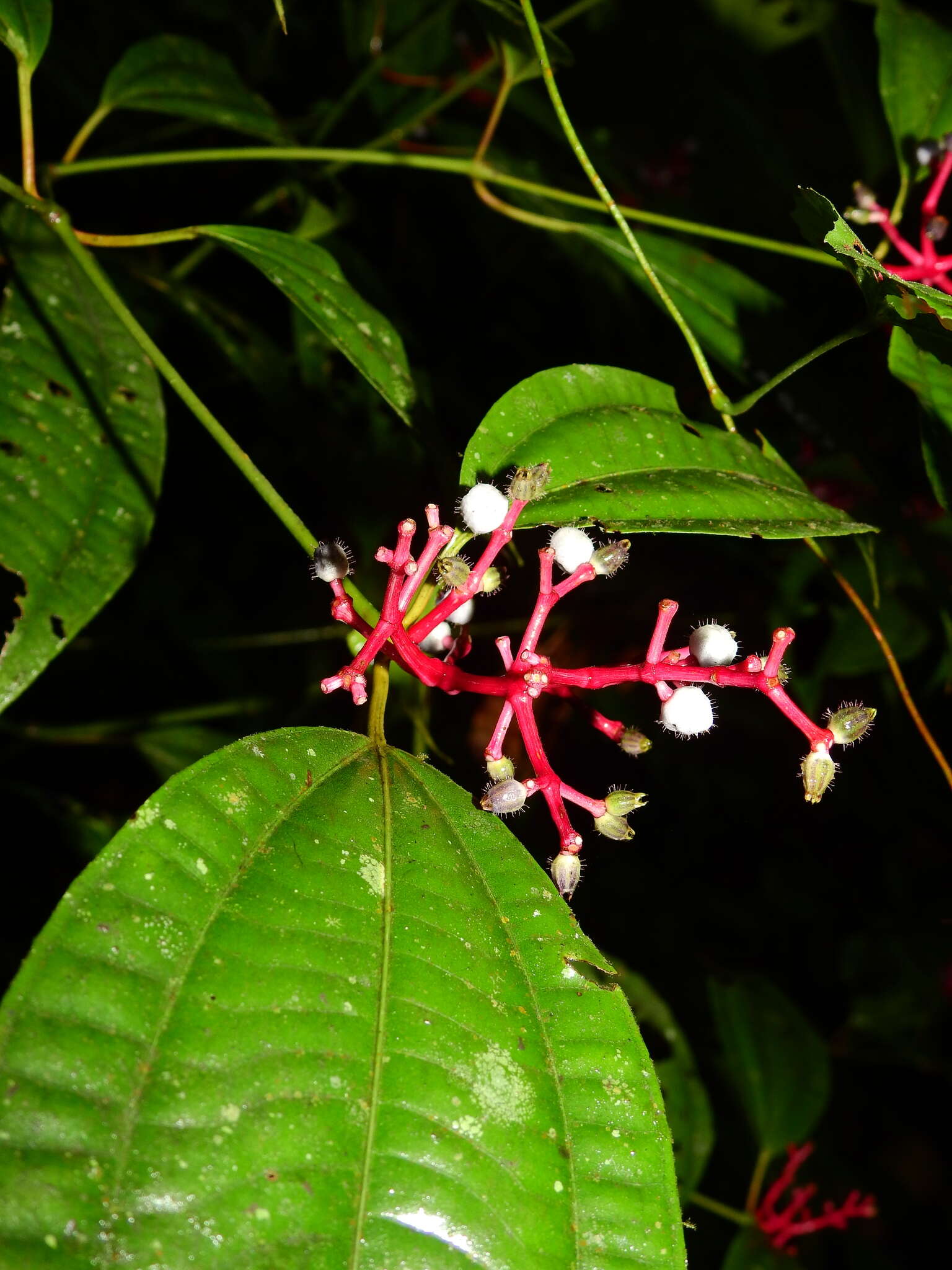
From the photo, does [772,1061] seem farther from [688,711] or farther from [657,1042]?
[688,711]

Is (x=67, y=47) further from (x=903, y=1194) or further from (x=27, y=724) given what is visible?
(x=903, y=1194)

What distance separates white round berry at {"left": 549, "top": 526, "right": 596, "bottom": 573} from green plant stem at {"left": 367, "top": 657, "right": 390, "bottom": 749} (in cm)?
26

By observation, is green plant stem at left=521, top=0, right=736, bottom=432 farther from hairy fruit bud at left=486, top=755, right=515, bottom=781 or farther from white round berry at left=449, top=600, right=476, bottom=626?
A: hairy fruit bud at left=486, top=755, right=515, bottom=781

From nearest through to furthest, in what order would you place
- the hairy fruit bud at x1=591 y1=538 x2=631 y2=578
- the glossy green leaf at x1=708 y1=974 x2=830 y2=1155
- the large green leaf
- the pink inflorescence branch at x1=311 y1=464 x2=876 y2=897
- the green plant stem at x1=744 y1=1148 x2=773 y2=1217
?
the large green leaf < the pink inflorescence branch at x1=311 y1=464 x2=876 y2=897 < the hairy fruit bud at x1=591 y1=538 x2=631 y2=578 < the green plant stem at x1=744 y1=1148 x2=773 y2=1217 < the glossy green leaf at x1=708 y1=974 x2=830 y2=1155

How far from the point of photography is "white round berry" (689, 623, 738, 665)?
113cm

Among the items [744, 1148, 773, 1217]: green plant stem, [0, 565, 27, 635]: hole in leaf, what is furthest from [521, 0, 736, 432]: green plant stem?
[744, 1148, 773, 1217]: green plant stem

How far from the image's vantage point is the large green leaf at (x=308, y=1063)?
80 centimetres

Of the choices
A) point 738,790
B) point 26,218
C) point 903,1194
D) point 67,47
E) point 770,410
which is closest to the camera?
point 26,218

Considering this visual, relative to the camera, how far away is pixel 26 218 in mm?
1824

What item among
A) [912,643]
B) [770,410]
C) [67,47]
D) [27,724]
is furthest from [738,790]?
[67,47]

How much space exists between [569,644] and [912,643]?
92 centimetres

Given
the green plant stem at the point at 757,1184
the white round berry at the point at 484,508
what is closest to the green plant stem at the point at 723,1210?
the green plant stem at the point at 757,1184

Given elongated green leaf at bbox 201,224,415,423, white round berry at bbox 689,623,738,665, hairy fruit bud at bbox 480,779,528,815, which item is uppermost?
elongated green leaf at bbox 201,224,415,423

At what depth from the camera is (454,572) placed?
1148 millimetres
